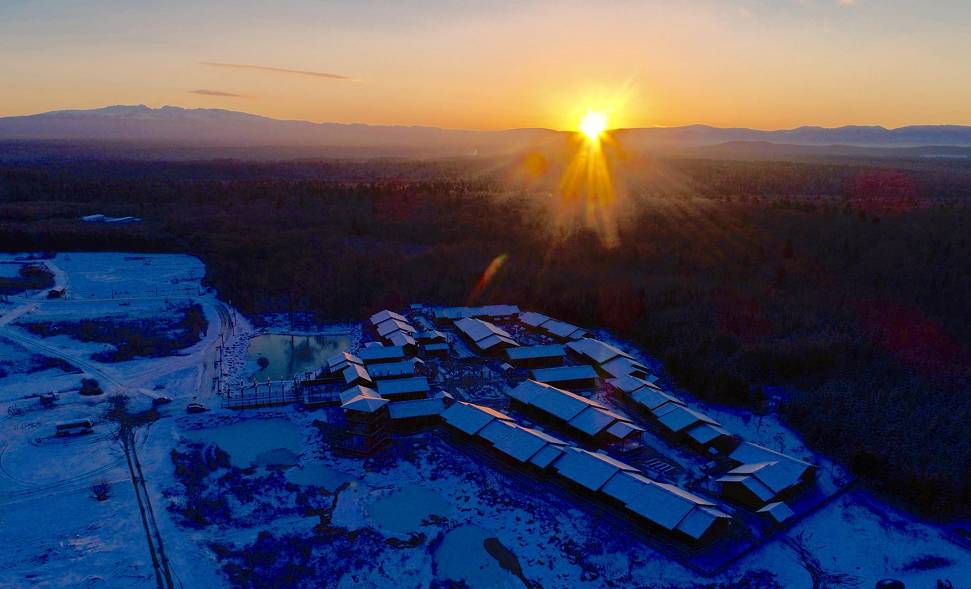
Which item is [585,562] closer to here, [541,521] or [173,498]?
[541,521]

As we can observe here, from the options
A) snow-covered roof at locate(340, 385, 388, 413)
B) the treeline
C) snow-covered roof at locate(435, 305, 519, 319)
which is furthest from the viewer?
snow-covered roof at locate(435, 305, 519, 319)

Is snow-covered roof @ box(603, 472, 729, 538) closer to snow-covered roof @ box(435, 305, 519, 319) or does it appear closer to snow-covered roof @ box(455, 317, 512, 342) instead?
snow-covered roof @ box(455, 317, 512, 342)

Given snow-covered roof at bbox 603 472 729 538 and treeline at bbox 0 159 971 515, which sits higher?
treeline at bbox 0 159 971 515

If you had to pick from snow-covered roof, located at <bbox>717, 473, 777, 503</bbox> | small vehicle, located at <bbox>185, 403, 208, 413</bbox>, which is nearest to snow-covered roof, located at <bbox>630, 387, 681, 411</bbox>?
snow-covered roof, located at <bbox>717, 473, 777, 503</bbox>

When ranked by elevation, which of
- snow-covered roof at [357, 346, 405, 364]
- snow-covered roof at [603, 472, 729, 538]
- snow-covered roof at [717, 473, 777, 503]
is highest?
snow-covered roof at [357, 346, 405, 364]

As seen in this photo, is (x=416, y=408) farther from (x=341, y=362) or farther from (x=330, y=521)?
(x=330, y=521)

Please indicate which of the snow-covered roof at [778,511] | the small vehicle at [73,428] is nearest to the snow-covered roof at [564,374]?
the snow-covered roof at [778,511]

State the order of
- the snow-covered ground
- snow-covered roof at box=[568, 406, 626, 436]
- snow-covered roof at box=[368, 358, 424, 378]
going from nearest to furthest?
the snow-covered ground → snow-covered roof at box=[568, 406, 626, 436] → snow-covered roof at box=[368, 358, 424, 378]
